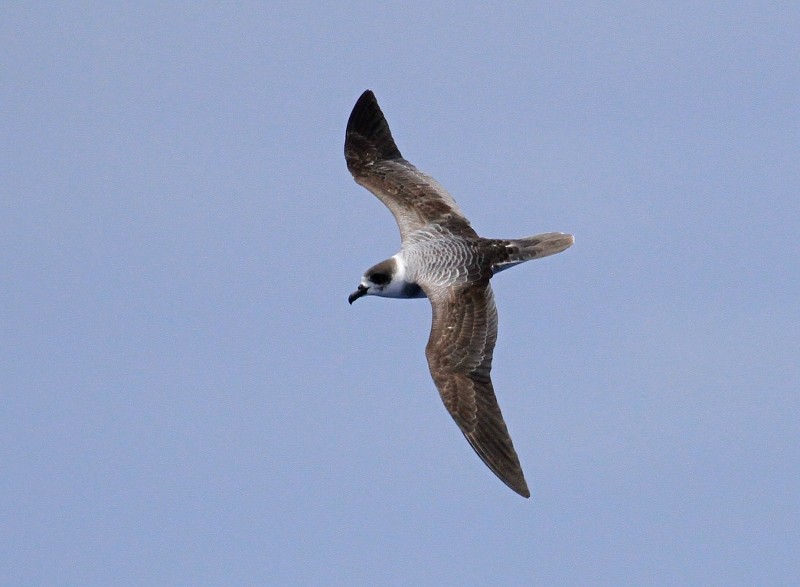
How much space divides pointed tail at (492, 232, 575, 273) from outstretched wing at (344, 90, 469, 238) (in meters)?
1.49

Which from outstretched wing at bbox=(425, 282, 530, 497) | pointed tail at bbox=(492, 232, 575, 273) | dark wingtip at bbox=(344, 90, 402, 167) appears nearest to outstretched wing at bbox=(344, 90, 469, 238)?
dark wingtip at bbox=(344, 90, 402, 167)

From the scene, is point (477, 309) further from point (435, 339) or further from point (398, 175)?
point (398, 175)

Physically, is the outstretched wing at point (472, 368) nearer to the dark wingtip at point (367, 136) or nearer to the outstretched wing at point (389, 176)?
the outstretched wing at point (389, 176)

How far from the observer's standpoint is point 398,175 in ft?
90.3

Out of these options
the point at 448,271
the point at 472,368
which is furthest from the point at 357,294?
the point at 472,368

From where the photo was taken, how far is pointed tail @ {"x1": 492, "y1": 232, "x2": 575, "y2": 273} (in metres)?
24.9

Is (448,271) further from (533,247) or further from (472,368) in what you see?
(472,368)

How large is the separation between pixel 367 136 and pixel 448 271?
4649 mm

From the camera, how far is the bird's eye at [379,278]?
25.0m

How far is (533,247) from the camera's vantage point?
25.2 meters

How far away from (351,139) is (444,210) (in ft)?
9.16

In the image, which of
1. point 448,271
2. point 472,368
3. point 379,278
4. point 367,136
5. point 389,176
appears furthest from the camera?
point 367,136

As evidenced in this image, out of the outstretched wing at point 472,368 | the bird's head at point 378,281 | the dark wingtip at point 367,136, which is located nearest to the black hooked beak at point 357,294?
the bird's head at point 378,281

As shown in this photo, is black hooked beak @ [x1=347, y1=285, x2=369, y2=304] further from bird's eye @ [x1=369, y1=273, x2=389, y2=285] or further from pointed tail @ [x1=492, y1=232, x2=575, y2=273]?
pointed tail @ [x1=492, y1=232, x2=575, y2=273]
